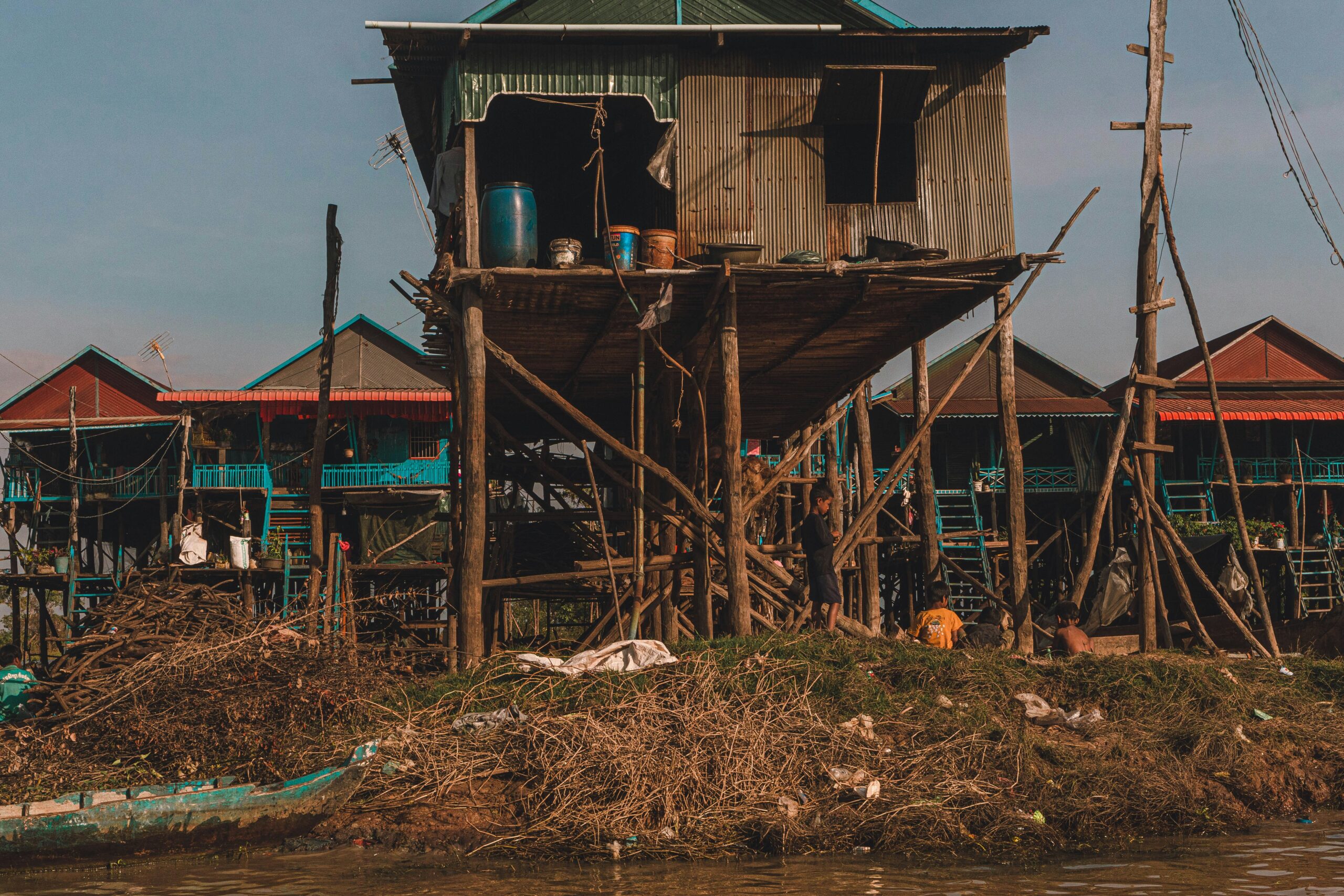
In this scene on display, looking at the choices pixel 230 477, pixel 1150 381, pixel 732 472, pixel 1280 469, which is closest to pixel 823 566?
pixel 732 472

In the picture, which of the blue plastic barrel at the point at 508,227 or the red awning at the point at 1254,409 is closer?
the blue plastic barrel at the point at 508,227

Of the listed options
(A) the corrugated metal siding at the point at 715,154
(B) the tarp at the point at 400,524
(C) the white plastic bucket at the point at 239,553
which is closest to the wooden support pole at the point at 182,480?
(C) the white plastic bucket at the point at 239,553

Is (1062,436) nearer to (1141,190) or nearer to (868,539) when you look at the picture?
(1141,190)

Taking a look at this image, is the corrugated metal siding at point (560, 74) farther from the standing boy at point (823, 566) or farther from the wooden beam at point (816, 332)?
the standing boy at point (823, 566)

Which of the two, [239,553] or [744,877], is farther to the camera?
[239,553]

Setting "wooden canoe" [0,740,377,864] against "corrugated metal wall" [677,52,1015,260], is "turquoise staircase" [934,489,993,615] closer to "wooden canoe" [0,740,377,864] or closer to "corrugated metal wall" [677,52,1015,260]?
"corrugated metal wall" [677,52,1015,260]

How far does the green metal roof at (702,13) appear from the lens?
12016 millimetres

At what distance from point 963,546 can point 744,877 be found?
19388 millimetres

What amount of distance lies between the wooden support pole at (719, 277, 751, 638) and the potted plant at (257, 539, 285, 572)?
1888cm

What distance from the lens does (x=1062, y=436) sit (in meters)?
29.9

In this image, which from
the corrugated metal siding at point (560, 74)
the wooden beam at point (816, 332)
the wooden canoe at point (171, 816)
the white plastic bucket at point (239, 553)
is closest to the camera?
the wooden canoe at point (171, 816)

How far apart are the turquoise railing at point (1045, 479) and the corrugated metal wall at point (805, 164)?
54.9 feet

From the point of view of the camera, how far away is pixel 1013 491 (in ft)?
44.8

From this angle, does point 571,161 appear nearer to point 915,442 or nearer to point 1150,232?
point 915,442
